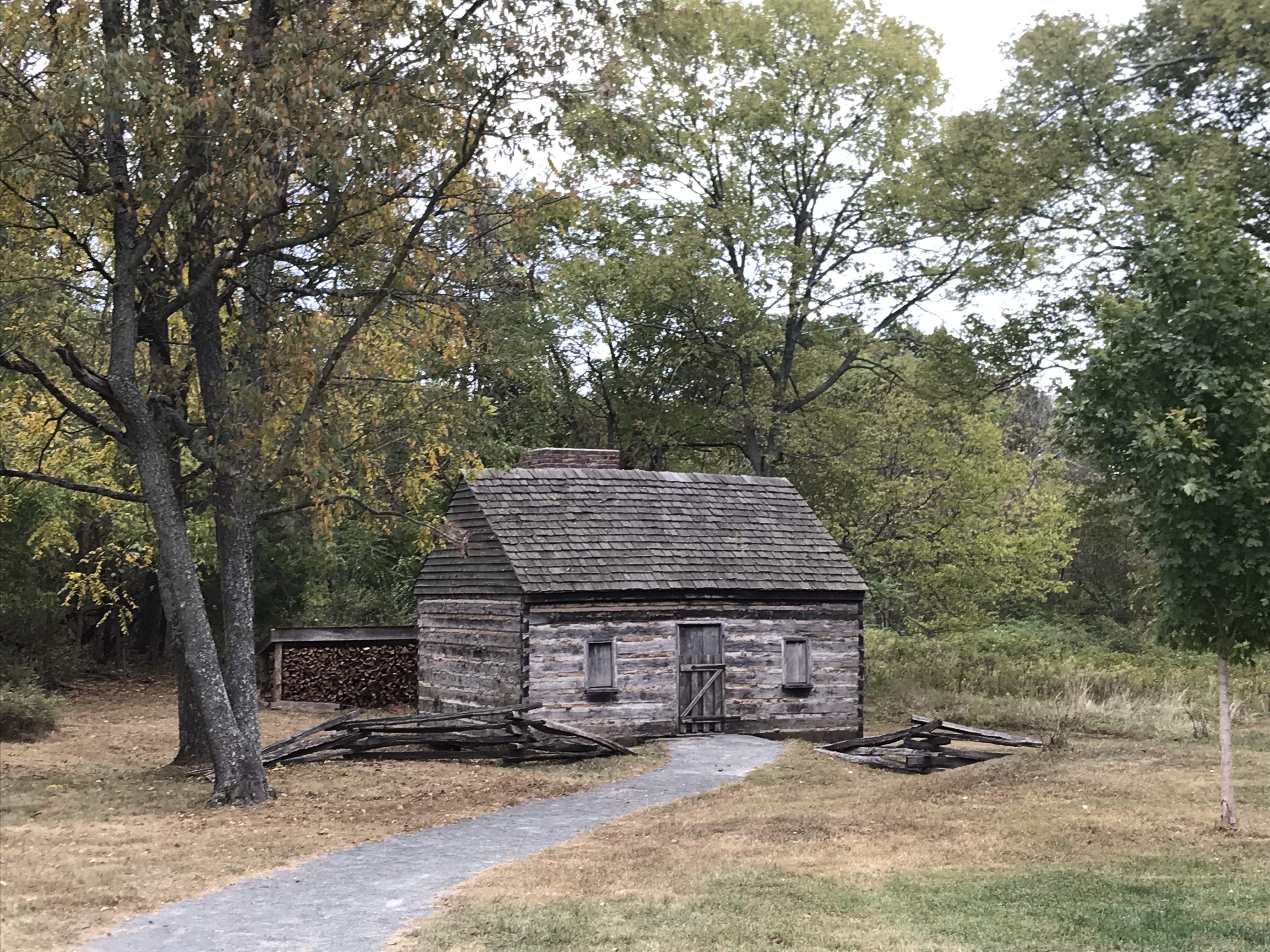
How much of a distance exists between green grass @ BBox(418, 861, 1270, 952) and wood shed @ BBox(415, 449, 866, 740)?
38.6 ft

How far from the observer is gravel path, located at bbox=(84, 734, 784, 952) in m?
9.09

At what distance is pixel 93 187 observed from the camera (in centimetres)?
1524

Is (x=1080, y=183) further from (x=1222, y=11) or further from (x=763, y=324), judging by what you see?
(x=763, y=324)

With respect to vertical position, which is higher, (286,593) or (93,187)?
(93,187)

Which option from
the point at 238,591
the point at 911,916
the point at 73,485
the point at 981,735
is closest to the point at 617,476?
the point at 981,735

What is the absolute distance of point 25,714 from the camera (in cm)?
2095

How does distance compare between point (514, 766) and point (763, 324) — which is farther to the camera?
point (763, 324)

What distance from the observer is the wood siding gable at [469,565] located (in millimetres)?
23391

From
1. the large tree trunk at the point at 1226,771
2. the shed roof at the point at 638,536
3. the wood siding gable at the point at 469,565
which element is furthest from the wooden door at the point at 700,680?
the large tree trunk at the point at 1226,771

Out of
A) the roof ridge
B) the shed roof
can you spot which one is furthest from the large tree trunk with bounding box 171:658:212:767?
the roof ridge

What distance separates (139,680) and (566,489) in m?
14.0

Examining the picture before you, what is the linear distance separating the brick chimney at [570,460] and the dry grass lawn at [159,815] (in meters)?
6.96

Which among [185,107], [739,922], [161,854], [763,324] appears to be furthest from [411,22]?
[763,324]

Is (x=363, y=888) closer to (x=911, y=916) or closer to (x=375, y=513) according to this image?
(x=911, y=916)
